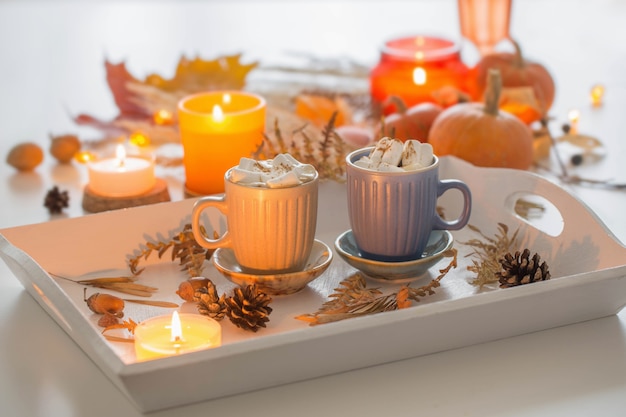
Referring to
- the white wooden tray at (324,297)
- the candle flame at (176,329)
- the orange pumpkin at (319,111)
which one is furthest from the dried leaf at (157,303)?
the orange pumpkin at (319,111)

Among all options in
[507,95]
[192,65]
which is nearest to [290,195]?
[507,95]

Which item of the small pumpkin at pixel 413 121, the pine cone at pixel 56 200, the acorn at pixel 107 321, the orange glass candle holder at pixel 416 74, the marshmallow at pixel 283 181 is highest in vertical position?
the marshmallow at pixel 283 181

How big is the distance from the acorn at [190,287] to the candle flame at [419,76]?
67cm

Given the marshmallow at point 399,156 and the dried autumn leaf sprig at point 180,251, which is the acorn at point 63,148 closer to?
the dried autumn leaf sprig at point 180,251

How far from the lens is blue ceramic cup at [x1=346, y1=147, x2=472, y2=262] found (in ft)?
2.78

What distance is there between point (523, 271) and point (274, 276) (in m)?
0.23

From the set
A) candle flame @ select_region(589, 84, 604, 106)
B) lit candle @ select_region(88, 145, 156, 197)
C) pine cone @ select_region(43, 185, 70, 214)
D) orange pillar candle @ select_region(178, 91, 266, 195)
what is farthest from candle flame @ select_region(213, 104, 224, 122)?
candle flame @ select_region(589, 84, 604, 106)

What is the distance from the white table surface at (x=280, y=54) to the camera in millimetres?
723

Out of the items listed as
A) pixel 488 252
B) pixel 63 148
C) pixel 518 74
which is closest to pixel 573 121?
pixel 518 74

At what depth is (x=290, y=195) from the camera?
815 millimetres

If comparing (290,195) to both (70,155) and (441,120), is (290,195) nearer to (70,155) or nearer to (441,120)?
(441,120)

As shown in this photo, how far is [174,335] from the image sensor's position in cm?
74

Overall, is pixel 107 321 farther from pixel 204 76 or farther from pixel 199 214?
pixel 204 76

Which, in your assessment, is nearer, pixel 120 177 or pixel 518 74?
pixel 120 177
